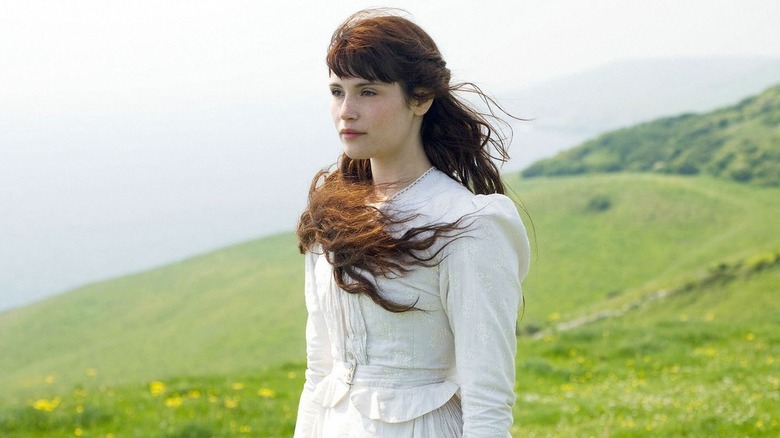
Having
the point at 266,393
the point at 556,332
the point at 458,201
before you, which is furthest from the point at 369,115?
the point at 556,332

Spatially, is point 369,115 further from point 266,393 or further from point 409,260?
point 266,393

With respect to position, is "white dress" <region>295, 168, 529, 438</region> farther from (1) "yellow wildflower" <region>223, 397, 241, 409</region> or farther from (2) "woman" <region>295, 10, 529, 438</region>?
(1) "yellow wildflower" <region>223, 397, 241, 409</region>

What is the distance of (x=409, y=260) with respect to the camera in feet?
8.96

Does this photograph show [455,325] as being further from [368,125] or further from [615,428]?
[615,428]

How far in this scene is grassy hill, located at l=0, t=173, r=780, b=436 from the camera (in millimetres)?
8023

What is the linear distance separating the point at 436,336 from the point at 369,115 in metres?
0.75

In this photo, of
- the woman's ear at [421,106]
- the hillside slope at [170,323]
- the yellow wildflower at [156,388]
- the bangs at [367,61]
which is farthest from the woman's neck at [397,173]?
the hillside slope at [170,323]

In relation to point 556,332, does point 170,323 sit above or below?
below

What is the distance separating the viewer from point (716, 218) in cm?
2838

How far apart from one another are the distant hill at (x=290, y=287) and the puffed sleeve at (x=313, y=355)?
57.9 ft

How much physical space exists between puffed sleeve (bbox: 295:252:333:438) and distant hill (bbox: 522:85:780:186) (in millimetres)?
30464

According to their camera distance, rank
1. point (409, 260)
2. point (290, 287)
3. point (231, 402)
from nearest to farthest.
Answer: point (409, 260) → point (231, 402) → point (290, 287)

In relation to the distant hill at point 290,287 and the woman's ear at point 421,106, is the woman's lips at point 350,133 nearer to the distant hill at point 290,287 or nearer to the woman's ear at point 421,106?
the woman's ear at point 421,106

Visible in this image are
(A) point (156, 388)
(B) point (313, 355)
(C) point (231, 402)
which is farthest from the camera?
(A) point (156, 388)
